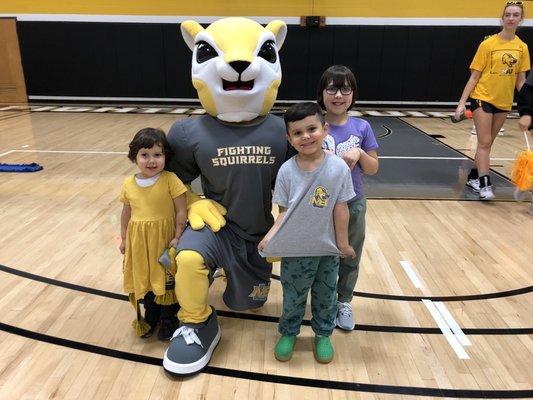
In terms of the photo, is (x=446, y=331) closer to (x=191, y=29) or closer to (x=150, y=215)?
(x=150, y=215)

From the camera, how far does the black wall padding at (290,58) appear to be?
Result: 9.57m

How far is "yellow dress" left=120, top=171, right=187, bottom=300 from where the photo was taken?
2.03 metres

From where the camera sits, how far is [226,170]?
2043 millimetres

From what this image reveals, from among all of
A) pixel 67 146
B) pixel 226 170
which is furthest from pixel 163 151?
pixel 67 146

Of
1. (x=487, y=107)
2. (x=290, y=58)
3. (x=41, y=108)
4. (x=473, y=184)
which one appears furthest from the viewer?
(x=290, y=58)

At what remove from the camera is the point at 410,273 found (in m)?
2.82

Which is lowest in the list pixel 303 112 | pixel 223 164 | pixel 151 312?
pixel 151 312

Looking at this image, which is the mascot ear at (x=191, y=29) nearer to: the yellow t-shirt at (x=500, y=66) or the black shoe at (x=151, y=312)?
the black shoe at (x=151, y=312)

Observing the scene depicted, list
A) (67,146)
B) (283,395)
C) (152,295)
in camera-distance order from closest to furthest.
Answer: (283,395)
(152,295)
(67,146)

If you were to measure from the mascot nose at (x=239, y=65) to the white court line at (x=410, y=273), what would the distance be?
1.64m

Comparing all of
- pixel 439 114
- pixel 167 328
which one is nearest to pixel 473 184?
pixel 167 328

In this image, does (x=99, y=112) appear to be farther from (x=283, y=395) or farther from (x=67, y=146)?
(x=283, y=395)

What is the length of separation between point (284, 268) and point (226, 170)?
515mm

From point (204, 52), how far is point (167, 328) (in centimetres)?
132
